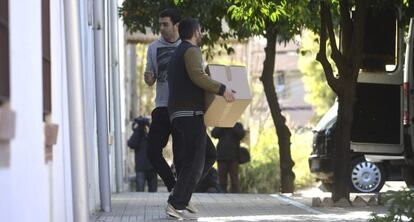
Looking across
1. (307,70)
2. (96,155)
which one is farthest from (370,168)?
(307,70)

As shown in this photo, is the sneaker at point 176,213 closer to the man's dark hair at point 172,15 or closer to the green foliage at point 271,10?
the man's dark hair at point 172,15

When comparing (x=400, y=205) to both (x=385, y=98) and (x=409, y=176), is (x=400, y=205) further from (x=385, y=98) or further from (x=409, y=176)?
(x=385, y=98)

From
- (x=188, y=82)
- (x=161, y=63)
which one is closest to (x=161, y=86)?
(x=161, y=63)

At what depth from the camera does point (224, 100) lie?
25.7ft

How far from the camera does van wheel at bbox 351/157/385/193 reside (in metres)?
13.7

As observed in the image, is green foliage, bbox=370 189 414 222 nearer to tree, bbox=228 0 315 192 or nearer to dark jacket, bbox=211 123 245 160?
tree, bbox=228 0 315 192

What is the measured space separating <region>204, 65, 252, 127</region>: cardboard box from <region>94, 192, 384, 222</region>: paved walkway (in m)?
0.94

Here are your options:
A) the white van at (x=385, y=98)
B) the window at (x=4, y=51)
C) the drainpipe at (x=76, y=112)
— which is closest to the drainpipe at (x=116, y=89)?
the white van at (x=385, y=98)

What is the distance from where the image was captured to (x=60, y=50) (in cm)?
655

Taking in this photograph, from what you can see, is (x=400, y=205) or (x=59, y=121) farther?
(x=59, y=121)

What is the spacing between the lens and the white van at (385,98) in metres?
11.9

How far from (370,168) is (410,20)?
3.21 metres

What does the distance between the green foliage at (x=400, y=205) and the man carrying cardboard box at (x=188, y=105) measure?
2356mm

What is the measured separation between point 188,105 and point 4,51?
3906 millimetres
